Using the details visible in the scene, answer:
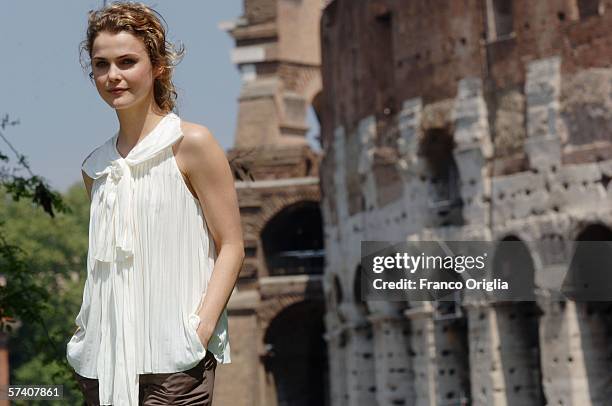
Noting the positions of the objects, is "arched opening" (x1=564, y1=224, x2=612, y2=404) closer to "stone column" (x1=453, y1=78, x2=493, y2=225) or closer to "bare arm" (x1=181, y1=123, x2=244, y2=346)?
"stone column" (x1=453, y1=78, x2=493, y2=225)

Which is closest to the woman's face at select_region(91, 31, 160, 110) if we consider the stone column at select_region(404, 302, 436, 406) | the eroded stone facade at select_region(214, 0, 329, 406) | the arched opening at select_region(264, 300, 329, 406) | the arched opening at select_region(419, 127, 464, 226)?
the arched opening at select_region(419, 127, 464, 226)

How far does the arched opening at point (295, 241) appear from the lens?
32.9 m

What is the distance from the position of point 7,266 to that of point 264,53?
2552cm

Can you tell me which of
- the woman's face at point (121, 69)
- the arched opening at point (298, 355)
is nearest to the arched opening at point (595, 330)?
the arched opening at point (298, 355)

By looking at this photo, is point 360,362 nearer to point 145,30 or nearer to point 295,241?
point 295,241

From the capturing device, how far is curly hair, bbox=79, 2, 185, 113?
3537 millimetres

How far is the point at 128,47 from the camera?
3531 millimetres

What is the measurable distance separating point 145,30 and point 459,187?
783 inches

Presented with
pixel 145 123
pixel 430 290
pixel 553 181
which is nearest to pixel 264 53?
pixel 553 181

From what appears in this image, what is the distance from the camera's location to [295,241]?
34.7 meters

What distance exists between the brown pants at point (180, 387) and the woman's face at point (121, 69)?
0.65m

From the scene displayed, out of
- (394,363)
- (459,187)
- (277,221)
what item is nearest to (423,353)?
(394,363)

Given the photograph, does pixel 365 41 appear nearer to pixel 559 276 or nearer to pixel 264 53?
pixel 559 276

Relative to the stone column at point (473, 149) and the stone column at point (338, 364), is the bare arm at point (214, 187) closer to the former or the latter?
the stone column at point (473, 149)
